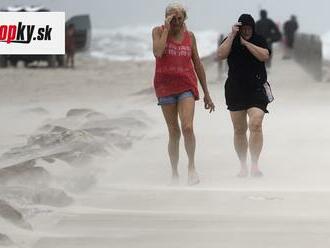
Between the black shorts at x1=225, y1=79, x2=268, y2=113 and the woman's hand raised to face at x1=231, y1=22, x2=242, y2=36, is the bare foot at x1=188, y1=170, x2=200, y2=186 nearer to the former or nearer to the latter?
the black shorts at x1=225, y1=79, x2=268, y2=113

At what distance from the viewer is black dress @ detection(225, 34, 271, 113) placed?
949 cm

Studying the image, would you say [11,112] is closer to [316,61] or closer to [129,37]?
[316,61]

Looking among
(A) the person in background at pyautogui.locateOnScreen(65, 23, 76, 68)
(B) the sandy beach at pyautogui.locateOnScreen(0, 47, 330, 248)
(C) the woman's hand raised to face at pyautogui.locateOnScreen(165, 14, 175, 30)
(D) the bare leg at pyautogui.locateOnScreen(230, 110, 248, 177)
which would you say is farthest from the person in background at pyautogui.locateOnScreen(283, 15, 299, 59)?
(C) the woman's hand raised to face at pyautogui.locateOnScreen(165, 14, 175, 30)

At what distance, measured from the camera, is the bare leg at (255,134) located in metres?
9.55

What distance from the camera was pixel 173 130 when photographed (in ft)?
31.0

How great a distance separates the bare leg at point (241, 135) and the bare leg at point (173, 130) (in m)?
0.64

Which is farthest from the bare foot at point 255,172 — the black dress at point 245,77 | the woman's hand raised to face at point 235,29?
the woman's hand raised to face at point 235,29

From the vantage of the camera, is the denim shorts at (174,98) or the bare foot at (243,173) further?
the bare foot at (243,173)

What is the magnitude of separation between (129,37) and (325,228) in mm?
68875

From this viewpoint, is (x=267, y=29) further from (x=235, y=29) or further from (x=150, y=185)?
(x=150, y=185)

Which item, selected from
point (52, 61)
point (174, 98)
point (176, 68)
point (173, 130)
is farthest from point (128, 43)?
point (176, 68)

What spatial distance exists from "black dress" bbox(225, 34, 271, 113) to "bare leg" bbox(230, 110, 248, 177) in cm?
9

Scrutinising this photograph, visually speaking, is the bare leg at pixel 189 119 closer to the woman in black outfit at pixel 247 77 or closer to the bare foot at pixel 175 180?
the bare foot at pixel 175 180

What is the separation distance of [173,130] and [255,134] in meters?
0.80
